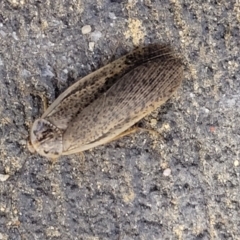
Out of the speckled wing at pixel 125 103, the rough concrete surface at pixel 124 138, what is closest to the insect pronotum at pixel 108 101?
the speckled wing at pixel 125 103

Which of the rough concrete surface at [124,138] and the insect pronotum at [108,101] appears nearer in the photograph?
the insect pronotum at [108,101]

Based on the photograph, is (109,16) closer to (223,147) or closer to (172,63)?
(172,63)

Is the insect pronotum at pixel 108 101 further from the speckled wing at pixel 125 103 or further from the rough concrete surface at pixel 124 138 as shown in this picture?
the rough concrete surface at pixel 124 138

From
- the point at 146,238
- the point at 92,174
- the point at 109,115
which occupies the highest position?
the point at 109,115

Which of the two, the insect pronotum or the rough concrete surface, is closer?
the insect pronotum

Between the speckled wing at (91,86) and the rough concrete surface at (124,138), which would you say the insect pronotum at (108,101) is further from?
the rough concrete surface at (124,138)

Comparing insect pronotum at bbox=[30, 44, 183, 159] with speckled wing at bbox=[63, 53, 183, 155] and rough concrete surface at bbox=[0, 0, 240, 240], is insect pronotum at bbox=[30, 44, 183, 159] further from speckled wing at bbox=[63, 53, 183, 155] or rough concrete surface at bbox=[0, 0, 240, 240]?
rough concrete surface at bbox=[0, 0, 240, 240]

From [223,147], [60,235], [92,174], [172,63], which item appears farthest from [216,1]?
[60,235]

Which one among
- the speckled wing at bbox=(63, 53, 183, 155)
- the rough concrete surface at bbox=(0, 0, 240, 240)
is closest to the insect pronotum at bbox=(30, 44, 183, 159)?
the speckled wing at bbox=(63, 53, 183, 155)
